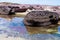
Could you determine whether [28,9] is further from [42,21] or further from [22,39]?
[22,39]

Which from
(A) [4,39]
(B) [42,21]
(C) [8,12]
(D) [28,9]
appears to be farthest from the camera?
(D) [28,9]

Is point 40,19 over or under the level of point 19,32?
over

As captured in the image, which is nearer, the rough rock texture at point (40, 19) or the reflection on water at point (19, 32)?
the reflection on water at point (19, 32)

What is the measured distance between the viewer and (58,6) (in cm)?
1319

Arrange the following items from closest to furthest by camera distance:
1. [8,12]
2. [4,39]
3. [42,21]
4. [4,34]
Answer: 1. [4,39]
2. [4,34]
3. [42,21]
4. [8,12]

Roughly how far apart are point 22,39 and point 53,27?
7.90 feet

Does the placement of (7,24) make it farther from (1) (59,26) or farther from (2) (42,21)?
(1) (59,26)

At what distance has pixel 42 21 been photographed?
8.61m

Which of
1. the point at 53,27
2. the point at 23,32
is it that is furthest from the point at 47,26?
the point at 23,32

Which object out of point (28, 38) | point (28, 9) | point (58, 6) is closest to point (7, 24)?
point (28, 38)

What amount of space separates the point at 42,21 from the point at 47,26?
1.22 ft

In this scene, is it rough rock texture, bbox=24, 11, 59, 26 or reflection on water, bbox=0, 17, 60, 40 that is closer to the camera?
reflection on water, bbox=0, 17, 60, 40

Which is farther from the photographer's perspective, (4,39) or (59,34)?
(59,34)

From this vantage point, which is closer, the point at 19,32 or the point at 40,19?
the point at 19,32
